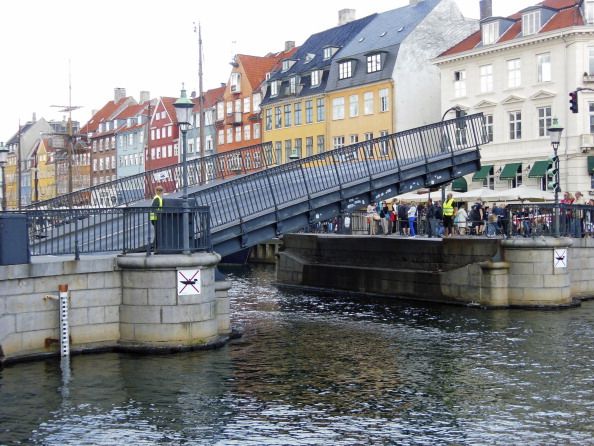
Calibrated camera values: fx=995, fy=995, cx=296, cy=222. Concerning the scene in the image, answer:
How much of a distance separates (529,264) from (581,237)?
4.00m

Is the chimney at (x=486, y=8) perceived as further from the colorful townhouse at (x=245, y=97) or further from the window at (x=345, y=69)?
the colorful townhouse at (x=245, y=97)

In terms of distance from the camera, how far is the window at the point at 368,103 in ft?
230

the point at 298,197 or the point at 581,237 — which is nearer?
the point at 298,197

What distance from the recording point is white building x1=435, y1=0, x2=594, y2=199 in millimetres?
52594

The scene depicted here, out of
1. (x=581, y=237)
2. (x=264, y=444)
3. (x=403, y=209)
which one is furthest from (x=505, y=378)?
(x=403, y=209)

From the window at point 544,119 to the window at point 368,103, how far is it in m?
16.9

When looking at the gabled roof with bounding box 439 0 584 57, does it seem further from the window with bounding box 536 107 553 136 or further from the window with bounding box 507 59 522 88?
the window with bounding box 536 107 553 136

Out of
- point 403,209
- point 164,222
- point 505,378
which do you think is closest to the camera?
point 505,378

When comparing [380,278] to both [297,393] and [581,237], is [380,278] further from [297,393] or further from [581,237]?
[297,393]

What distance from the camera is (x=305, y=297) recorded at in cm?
3622

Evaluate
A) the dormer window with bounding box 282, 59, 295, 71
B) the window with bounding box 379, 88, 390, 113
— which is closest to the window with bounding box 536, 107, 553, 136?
the window with bounding box 379, 88, 390, 113

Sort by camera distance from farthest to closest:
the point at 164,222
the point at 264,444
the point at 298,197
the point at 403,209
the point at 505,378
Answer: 1. the point at 403,209
2. the point at 298,197
3. the point at 164,222
4. the point at 505,378
5. the point at 264,444

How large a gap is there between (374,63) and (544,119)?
17901mm

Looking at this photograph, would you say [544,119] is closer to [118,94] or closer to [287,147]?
[287,147]
